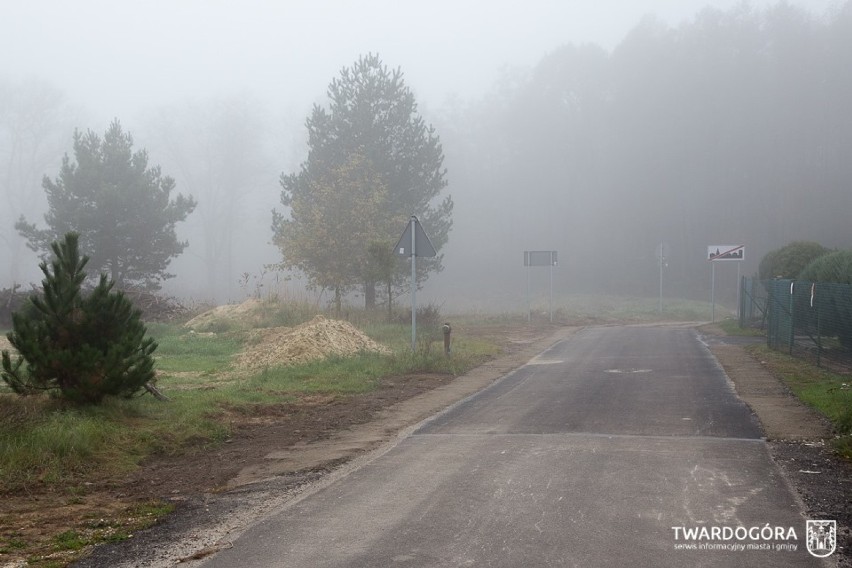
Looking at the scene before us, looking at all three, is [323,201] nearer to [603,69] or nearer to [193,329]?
[193,329]

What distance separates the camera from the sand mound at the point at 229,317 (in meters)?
26.2

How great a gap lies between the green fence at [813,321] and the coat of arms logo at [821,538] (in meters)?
11.2

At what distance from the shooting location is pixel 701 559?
18.5ft

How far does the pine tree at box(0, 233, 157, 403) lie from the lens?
33.7ft

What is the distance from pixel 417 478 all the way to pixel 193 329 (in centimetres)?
1970

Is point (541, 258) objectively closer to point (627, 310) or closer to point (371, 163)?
point (371, 163)

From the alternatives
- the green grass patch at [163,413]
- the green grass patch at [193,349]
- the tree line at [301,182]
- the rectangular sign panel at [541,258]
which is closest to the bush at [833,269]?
the green grass patch at [163,413]

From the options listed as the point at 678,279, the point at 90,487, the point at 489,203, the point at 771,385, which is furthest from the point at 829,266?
the point at 489,203

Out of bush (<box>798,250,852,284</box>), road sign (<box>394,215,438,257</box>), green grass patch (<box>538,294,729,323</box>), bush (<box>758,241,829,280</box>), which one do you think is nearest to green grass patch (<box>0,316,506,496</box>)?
road sign (<box>394,215,438,257</box>)

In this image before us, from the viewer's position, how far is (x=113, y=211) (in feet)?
130

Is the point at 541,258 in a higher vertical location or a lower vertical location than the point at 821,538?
higher

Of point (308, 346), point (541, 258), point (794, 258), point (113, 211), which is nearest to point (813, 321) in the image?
point (308, 346)

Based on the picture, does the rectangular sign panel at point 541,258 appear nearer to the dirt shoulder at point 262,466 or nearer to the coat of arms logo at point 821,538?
the dirt shoulder at point 262,466

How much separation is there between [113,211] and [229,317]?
51.4ft
